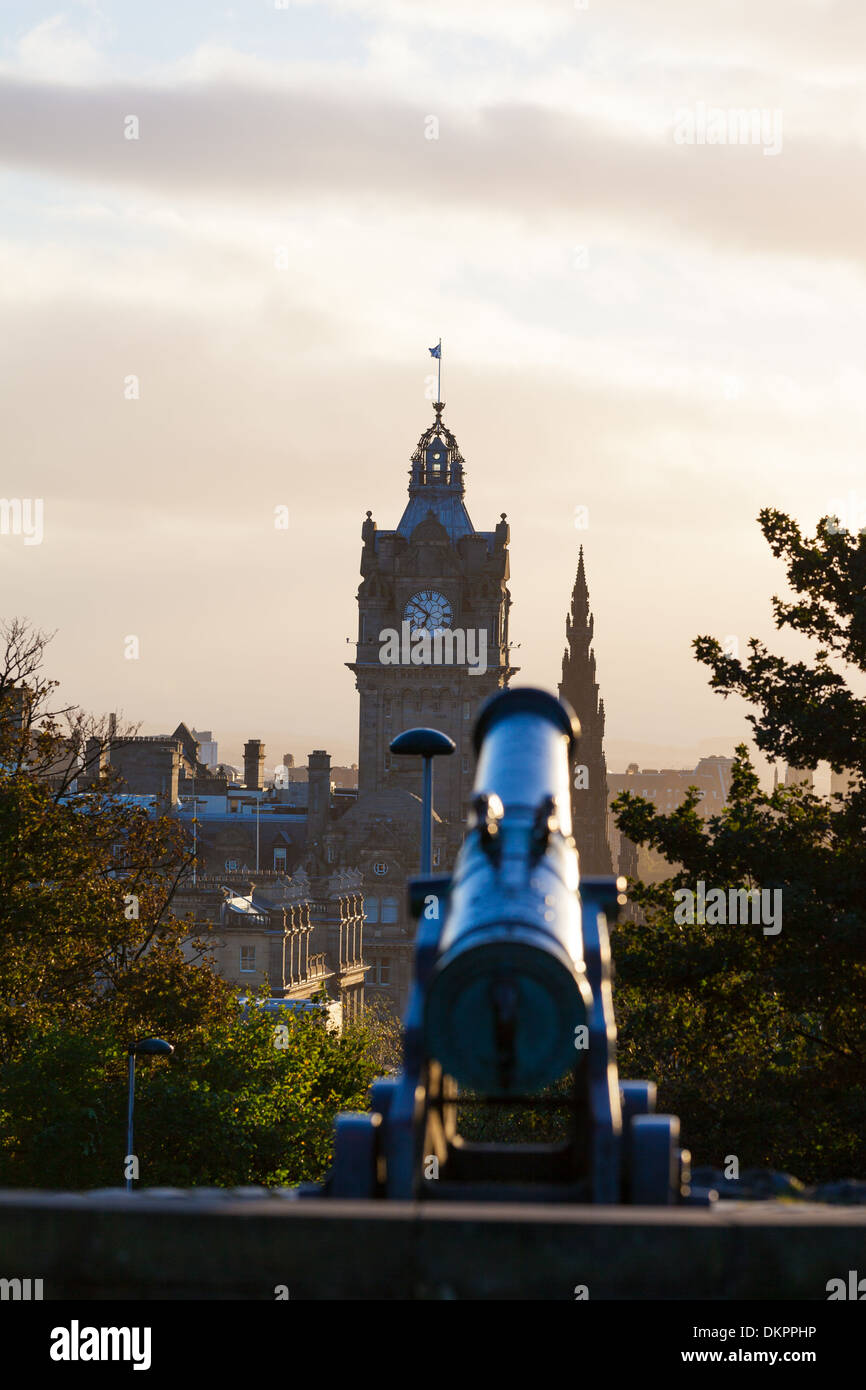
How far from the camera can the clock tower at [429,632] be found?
15475 cm

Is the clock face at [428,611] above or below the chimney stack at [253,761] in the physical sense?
above

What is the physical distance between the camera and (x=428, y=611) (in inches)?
6240

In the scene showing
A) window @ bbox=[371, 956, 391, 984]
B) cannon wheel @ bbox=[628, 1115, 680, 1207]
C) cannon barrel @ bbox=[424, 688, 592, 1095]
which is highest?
window @ bbox=[371, 956, 391, 984]

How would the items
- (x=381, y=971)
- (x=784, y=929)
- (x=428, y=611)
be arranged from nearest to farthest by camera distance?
1. (x=784, y=929)
2. (x=381, y=971)
3. (x=428, y=611)

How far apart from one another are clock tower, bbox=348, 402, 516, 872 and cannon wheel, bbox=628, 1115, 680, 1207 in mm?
143232

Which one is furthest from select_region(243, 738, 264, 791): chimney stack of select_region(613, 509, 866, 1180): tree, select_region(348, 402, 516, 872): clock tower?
select_region(613, 509, 866, 1180): tree

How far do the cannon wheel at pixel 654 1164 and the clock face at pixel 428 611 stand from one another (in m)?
149

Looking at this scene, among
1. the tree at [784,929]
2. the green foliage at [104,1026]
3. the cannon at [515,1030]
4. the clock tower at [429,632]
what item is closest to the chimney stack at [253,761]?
the clock tower at [429,632]

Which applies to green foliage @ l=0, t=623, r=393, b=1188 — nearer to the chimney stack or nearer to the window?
the window

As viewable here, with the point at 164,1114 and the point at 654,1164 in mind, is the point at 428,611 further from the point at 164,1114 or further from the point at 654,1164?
the point at 654,1164

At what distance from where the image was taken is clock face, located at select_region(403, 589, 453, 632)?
158 meters


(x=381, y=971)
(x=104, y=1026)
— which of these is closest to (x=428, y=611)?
(x=381, y=971)

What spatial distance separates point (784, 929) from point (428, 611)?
133051mm

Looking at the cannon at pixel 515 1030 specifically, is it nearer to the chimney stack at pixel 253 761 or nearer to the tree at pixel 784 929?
the tree at pixel 784 929
